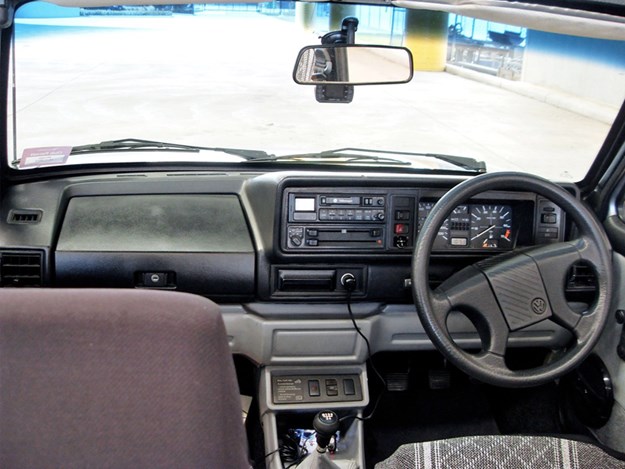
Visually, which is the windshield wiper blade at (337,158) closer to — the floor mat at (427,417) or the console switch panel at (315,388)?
the console switch panel at (315,388)

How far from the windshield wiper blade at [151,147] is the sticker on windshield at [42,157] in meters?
0.10

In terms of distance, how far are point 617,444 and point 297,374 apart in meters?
1.27

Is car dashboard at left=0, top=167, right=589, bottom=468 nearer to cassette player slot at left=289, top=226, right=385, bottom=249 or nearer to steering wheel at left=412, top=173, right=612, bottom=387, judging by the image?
cassette player slot at left=289, top=226, right=385, bottom=249

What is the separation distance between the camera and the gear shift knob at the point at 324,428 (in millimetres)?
2475

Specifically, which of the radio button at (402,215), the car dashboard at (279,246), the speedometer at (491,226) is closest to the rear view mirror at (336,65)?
the car dashboard at (279,246)

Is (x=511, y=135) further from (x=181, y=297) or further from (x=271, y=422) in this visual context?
(x=181, y=297)

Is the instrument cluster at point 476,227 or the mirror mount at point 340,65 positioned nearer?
the mirror mount at point 340,65

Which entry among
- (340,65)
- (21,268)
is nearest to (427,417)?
(340,65)

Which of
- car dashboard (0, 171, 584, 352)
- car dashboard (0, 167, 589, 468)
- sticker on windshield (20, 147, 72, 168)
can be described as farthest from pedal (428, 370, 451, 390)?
sticker on windshield (20, 147, 72, 168)

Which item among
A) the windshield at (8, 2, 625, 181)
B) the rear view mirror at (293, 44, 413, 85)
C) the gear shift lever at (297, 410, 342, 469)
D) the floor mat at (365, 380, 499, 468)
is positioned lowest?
the floor mat at (365, 380, 499, 468)

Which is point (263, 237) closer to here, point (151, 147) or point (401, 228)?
point (401, 228)

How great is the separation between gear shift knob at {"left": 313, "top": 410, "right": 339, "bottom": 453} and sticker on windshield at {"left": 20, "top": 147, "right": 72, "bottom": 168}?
1425 mm

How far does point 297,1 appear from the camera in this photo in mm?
2350

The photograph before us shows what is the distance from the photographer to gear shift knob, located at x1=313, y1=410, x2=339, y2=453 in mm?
2475
